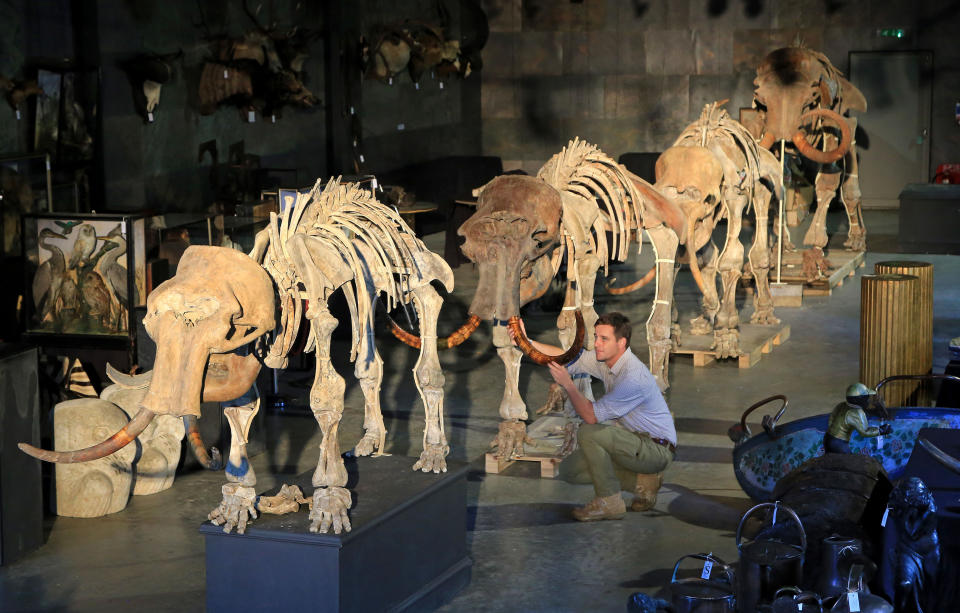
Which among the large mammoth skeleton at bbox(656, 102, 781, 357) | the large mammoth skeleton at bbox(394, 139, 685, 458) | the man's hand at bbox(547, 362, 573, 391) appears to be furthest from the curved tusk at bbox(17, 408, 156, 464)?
the large mammoth skeleton at bbox(656, 102, 781, 357)

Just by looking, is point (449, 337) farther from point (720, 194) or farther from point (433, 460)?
point (720, 194)

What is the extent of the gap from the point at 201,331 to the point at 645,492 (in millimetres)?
3757

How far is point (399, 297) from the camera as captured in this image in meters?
7.76

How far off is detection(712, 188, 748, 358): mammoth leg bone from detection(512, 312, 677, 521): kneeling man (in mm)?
4051

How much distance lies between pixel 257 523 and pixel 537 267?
3.56 metres

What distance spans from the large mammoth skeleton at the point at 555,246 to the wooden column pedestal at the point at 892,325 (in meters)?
1.65

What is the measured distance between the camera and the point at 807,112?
16062 mm

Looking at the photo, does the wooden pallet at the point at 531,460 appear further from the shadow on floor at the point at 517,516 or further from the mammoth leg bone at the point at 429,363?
the mammoth leg bone at the point at 429,363

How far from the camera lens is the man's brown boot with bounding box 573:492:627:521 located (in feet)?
27.6

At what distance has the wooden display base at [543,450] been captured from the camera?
9.40 meters

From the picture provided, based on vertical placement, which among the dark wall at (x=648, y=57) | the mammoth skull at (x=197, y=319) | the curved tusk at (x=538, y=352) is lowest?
the curved tusk at (x=538, y=352)

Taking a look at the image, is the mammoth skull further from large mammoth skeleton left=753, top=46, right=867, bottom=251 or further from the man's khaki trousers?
large mammoth skeleton left=753, top=46, right=867, bottom=251

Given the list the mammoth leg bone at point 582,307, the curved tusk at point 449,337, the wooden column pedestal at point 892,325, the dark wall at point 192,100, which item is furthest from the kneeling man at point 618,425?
the dark wall at point 192,100

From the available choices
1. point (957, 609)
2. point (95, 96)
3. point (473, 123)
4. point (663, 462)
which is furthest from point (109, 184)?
point (473, 123)
